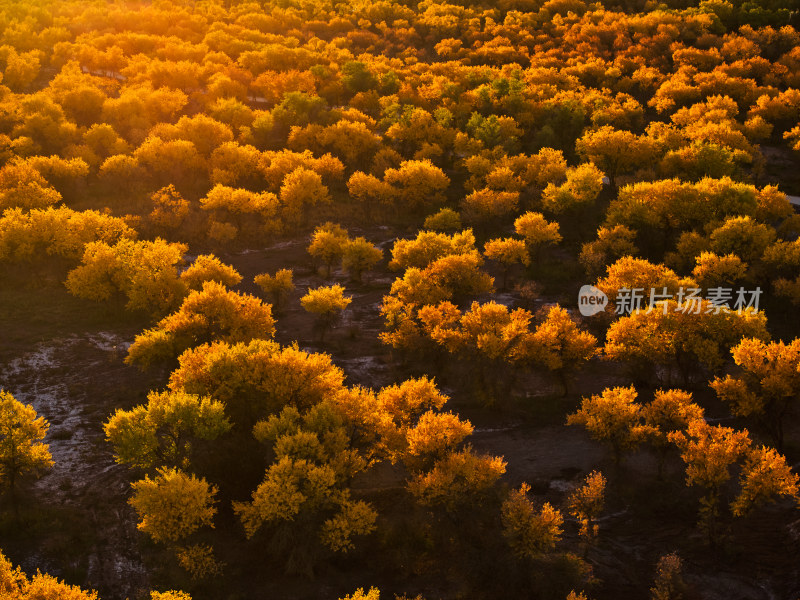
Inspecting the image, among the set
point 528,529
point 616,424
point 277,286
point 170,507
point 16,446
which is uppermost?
point 16,446

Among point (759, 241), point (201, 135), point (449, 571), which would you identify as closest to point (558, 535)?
point (449, 571)

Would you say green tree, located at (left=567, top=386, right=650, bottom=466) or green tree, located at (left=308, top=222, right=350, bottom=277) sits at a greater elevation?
green tree, located at (left=308, top=222, right=350, bottom=277)

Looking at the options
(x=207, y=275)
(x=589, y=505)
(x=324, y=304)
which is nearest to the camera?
(x=589, y=505)

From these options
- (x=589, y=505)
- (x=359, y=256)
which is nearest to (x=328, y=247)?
(x=359, y=256)

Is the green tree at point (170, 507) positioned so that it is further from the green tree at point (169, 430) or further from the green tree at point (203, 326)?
the green tree at point (203, 326)

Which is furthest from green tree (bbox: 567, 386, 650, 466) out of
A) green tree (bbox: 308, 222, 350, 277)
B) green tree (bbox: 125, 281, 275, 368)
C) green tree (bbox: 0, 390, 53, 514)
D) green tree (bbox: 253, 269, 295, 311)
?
green tree (bbox: 308, 222, 350, 277)

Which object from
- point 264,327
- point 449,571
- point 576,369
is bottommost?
point 449,571

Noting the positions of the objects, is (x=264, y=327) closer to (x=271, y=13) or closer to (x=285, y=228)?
(x=285, y=228)

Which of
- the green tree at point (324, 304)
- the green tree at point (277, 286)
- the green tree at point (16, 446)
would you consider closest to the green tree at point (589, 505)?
the green tree at point (324, 304)

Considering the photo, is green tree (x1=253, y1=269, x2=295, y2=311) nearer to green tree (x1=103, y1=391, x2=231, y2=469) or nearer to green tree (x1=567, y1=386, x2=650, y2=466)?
green tree (x1=103, y1=391, x2=231, y2=469)

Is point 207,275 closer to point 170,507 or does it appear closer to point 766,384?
point 170,507

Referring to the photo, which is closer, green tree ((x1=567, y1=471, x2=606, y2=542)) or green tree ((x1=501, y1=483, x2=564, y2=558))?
green tree ((x1=501, y1=483, x2=564, y2=558))
